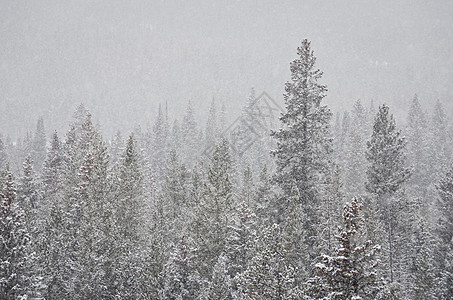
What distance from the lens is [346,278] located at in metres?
10.2

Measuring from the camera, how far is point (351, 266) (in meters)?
10.2

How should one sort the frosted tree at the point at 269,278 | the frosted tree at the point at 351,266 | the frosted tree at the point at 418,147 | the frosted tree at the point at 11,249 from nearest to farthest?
1. the frosted tree at the point at 351,266
2. the frosted tree at the point at 269,278
3. the frosted tree at the point at 11,249
4. the frosted tree at the point at 418,147

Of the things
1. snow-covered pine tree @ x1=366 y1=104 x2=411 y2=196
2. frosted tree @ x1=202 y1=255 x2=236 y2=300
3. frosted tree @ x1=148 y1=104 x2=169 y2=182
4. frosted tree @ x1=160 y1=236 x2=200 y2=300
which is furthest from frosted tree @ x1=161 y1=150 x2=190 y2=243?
frosted tree @ x1=148 y1=104 x2=169 y2=182

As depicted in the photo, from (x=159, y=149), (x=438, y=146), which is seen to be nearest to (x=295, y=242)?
(x=159, y=149)

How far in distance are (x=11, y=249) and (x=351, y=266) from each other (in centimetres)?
1436

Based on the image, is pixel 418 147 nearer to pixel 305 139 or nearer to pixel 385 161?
pixel 385 161

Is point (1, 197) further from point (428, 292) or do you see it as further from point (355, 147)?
point (355, 147)

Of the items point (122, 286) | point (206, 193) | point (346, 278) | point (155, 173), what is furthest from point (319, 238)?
point (155, 173)

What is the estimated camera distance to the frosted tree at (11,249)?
15195 millimetres

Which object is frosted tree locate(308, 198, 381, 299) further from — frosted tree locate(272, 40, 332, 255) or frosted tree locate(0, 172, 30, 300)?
frosted tree locate(0, 172, 30, 300)

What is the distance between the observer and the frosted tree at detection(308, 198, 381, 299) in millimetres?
10094

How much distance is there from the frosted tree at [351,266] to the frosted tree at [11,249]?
13.1 m

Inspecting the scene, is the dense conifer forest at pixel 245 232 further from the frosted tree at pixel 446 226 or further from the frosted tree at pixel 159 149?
the frosted tree at pixel 159 149

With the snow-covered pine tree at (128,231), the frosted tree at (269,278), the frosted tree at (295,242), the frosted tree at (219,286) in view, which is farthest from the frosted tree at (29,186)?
the frosted tree at (269,278)
